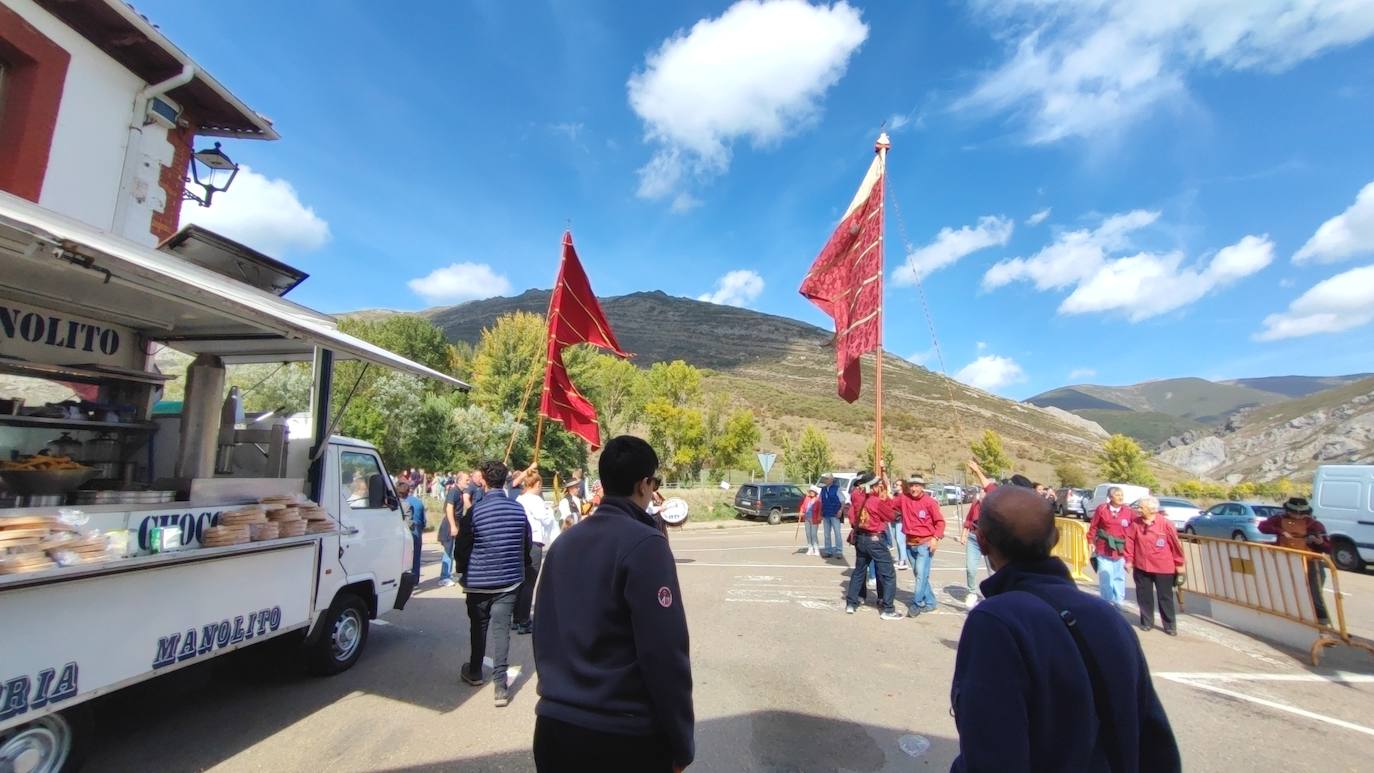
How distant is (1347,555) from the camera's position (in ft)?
50.1

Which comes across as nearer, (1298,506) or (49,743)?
(49,743)

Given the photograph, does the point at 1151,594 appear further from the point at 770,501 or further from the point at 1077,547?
the point at 770,501

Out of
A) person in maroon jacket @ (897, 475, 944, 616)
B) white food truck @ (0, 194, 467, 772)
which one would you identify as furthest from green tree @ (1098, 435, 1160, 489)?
white food truck @ (0, 194, 467, 772)

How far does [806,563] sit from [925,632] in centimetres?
589

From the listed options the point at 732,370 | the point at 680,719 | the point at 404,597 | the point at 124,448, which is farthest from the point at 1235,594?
the point at 732,370

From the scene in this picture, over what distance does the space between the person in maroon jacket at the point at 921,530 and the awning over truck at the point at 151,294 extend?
6.17 m

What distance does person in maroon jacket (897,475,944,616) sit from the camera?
27.7ft

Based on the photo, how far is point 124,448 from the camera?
6113 millimetres

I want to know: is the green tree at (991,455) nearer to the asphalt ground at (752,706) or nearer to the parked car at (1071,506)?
the parked car at (1071,506)

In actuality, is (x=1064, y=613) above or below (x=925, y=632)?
above

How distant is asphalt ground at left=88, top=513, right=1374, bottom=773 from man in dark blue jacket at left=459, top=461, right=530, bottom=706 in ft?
1.62

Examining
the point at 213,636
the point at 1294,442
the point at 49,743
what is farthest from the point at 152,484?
the point at 1294,442

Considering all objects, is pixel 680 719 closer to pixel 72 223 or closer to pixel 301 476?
pixel 72 223

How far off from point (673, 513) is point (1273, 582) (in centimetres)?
816
